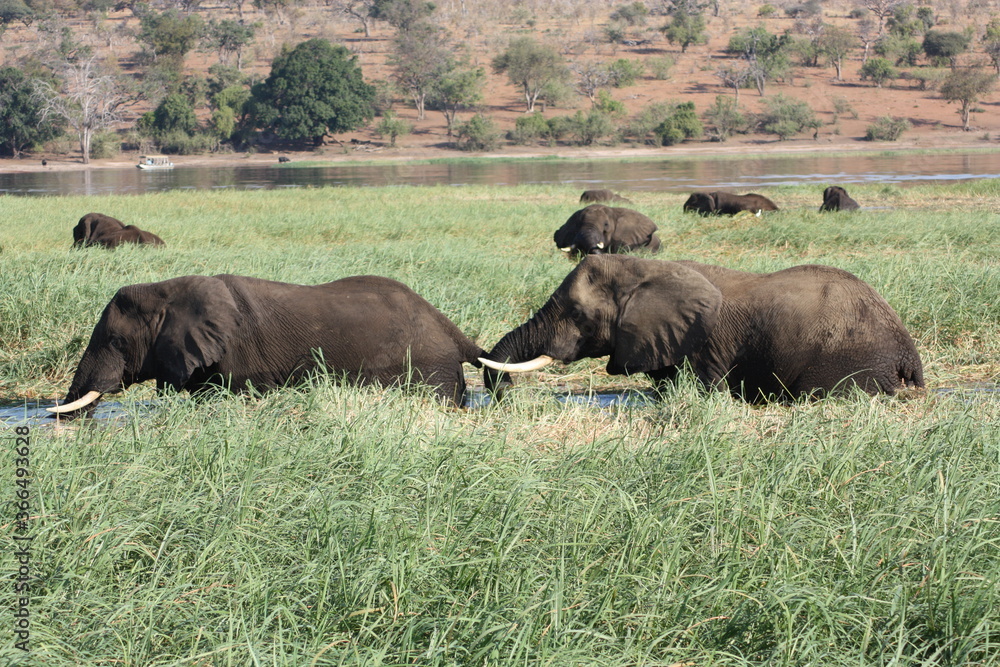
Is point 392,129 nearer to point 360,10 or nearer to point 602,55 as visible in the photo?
point 602,55

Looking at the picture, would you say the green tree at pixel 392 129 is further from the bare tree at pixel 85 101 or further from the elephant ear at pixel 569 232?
the elephant ear at pixel 569 232

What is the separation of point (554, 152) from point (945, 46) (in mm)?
35567

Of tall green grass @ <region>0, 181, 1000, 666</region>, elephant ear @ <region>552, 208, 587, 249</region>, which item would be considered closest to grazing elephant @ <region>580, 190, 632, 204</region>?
elephant ear @ <region>552, 208, 587, 249</region>

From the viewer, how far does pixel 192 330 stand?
603 centimetres

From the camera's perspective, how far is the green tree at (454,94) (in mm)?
70125

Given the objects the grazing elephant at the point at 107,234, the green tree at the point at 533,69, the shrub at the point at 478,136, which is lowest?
the grazing elephant at the point at 107,234

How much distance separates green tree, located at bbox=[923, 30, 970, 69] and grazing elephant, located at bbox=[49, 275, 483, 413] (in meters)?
79.2

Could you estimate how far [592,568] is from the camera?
A: 11.7ft

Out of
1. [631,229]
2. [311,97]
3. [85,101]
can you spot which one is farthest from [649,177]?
[85,101]

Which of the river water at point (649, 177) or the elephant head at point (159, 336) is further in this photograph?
the river water at point (649, 177)

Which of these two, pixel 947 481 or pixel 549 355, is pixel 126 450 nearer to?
pixel 549 355

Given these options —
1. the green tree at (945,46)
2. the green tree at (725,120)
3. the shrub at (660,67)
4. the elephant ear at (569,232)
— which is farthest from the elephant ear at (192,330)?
the green tree at (945,46)

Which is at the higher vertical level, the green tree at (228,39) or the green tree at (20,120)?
the green tree at (228,39)

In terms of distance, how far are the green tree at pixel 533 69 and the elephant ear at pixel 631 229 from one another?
196 ft
